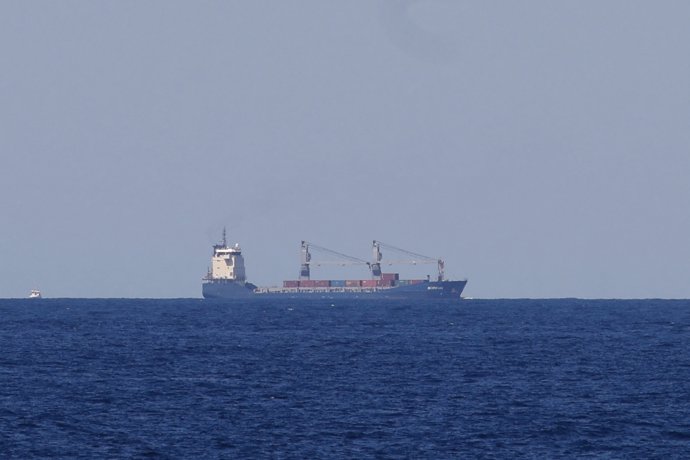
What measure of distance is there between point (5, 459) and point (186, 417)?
Answer: 12.4 m

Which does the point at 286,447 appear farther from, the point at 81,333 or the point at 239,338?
the point at 81,333

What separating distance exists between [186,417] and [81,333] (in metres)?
A: 76.5

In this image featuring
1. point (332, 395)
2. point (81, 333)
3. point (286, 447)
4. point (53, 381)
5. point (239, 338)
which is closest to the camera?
point (286, 447)

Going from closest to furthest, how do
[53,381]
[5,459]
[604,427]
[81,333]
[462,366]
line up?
1. [5,459]
2. [604,427]
3. [53,381]
4. [462,366]
5. [81,333]

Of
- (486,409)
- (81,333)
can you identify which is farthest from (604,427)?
(81,333)

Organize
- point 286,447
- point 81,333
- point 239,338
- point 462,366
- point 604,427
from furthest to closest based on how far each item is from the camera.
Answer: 1. point 81,333
2. point 239,338
3. point 462,366
4. point 604,427
5. point 286,447

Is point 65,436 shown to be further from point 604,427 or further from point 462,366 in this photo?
point 462,366

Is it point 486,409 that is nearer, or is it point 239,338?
point 486,409

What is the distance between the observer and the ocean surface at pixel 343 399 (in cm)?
5103

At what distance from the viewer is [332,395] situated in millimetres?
67438

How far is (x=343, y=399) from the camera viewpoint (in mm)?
65688

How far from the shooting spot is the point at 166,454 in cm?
4872

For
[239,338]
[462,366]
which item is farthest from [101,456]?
[239,338]

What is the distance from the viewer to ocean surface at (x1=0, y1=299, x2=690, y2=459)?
5103 cm
